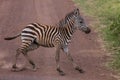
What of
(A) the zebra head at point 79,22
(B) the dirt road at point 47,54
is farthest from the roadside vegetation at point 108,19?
(A) the zebra head at point 79,22

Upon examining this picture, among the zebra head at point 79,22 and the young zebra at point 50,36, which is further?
the zebra head at point 79,22

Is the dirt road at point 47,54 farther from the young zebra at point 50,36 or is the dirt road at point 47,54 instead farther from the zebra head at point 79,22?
the zebra head at point 79,22

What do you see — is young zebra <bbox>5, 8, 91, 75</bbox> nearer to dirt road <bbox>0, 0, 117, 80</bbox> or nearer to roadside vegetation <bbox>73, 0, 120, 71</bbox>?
dirt road <bbox>0, 0, 117, 80</bbox>

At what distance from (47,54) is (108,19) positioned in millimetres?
5962

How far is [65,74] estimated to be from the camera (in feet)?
36.0

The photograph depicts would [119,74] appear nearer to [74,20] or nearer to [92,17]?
[74,20]

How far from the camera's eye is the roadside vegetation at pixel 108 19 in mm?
13617

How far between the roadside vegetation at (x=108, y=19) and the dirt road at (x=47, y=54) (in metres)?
0.35

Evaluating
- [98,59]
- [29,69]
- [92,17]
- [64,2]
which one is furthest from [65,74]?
[64,2]

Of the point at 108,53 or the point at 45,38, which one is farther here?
the point at 108,53

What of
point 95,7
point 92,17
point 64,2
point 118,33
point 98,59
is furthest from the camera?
point 64,2

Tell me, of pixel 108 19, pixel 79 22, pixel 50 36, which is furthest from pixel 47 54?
pixel 108 19

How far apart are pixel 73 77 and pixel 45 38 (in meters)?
1.41

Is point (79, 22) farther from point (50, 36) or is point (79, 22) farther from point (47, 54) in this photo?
point (47, 54)
